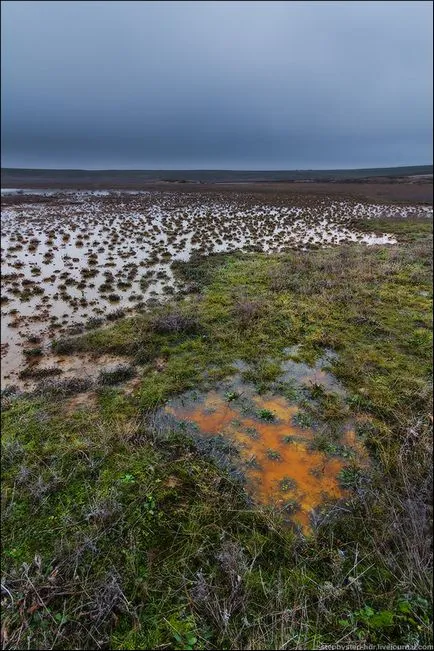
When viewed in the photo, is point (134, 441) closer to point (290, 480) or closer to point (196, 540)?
point (196, 540)

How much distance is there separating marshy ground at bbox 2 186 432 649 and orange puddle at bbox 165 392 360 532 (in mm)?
35

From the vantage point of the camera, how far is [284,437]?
6.56 metres

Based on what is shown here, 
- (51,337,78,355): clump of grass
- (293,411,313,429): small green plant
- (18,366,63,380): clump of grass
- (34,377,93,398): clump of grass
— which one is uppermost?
(51,337,78,355): clump of grass

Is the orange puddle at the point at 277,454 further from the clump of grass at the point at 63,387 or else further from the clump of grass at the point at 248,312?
the clump of grass at the point at 248,312

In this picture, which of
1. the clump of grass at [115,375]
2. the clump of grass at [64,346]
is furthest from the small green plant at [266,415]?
the clump of grass at [64,346]

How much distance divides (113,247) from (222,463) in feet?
62.5

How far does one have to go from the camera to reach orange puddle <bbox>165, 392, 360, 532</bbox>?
529 cm

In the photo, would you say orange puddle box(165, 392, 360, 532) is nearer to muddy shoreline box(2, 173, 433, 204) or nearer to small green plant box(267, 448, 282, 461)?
small green plant box(267, 448, 282, 461)

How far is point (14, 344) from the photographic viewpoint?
10.5 m

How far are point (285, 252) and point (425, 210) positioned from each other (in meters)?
17.4

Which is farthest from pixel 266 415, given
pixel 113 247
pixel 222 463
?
pixel 113 247

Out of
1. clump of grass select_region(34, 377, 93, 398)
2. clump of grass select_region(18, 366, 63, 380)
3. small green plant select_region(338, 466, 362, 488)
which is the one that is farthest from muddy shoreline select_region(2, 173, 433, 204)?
clump of grass select_region(18, 366, 63, 380)

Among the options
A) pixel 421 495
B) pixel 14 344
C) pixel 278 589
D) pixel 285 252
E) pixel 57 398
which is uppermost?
pixel 285 252

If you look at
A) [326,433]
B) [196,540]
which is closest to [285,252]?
[326,433]
